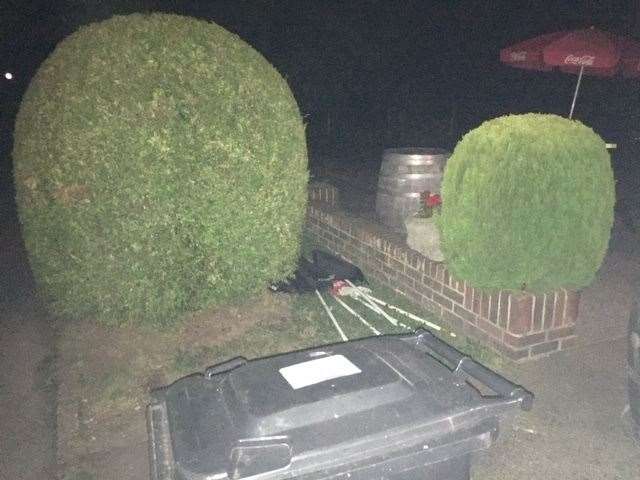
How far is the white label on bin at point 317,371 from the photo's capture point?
205 centimetres

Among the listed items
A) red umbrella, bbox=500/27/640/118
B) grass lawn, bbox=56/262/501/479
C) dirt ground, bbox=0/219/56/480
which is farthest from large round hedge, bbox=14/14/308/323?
red umbrella, bbox=500/27/640/118

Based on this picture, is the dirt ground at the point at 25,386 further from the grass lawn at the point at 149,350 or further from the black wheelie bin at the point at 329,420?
the black wheelie bin at the point at 329,420

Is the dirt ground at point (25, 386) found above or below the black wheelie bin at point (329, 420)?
below

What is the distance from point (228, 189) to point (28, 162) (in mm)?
1585

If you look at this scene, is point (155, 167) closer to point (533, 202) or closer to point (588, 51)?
point (533, 202)

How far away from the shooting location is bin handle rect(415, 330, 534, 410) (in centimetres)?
208

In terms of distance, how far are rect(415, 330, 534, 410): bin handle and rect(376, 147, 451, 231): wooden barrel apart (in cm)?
366

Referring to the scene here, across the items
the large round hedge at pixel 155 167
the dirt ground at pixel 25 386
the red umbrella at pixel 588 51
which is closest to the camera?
the dirt ground at pixel 25 386

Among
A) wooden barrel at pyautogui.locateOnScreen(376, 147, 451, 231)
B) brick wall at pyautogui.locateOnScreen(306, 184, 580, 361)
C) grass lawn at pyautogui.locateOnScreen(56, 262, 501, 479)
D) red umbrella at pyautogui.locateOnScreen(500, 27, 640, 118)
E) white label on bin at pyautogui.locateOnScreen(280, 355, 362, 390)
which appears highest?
red umbrella at pyautogui.locateOnScreen(500, 27, 640, 118)

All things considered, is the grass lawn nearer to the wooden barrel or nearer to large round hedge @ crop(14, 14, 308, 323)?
large round hedge @ crop(14, 14, 308, 323)

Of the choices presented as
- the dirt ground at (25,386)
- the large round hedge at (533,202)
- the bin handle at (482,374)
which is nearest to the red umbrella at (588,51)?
the large round hedge at (533,202)

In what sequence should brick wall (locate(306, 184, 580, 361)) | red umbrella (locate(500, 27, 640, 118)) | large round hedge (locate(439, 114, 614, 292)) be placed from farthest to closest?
1. red umbrella (locate(500, 27, 640, 118))
2. brick wall (locate(306, 184, 580, 361))
3. large round hedge (locate(439, 114, 614, 292))

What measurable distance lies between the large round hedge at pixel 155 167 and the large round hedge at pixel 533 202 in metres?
1.43

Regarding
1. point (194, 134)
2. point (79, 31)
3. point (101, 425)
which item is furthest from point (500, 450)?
point (79, 31)
